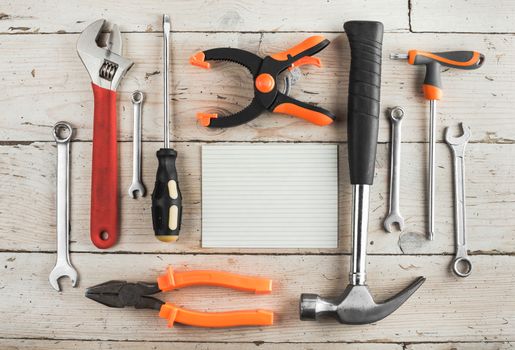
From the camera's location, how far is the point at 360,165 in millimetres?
1048

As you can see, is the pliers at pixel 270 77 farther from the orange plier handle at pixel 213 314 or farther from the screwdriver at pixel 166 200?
the orange plier handle at pixel 213 314

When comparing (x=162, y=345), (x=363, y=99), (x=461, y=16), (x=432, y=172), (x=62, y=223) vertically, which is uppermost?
(x=461, y=16)

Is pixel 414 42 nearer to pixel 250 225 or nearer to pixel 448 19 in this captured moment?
pixel 448 19

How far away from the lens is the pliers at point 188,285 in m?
1.06

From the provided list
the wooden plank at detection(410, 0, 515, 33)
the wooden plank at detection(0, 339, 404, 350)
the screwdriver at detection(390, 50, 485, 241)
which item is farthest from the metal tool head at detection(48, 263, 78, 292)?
the wooden plank at detection(410, 0, 515, 33)

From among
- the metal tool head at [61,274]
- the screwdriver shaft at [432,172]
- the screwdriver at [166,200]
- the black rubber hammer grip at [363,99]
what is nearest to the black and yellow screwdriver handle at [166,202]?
the screwdriver at [166,200]

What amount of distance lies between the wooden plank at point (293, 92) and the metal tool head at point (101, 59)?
0.02 m

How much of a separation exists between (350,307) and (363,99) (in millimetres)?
390

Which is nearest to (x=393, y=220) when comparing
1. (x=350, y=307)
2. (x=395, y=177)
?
(x=395, y=177)

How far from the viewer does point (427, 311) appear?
110 centimetres

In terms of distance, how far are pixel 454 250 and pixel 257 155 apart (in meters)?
0.43

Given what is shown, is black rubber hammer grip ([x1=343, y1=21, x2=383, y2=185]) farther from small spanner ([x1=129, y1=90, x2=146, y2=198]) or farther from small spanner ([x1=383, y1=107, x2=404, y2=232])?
small spanner ([x1=129, y1=90, x2=146, y2=198])

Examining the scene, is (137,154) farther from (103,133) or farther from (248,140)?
(248,140)

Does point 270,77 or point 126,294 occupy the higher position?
point 270,77
